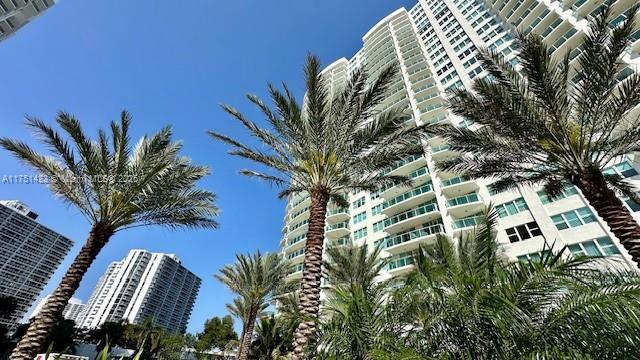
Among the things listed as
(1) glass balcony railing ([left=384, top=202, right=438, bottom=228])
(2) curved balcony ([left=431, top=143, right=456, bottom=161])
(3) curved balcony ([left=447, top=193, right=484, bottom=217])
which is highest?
(2) curved balcony ([left=431, top=143, right=456, bottom=161])

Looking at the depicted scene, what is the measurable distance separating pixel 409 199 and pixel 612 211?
78.4 feet

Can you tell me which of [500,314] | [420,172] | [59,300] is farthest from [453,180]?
[59,300]

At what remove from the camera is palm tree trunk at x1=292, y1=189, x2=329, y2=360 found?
7113 millimetres

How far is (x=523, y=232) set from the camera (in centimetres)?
2273

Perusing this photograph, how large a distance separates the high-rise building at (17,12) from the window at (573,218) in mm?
62396

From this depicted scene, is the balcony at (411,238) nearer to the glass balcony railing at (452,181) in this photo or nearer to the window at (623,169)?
the glass balcony railing at (452,181)

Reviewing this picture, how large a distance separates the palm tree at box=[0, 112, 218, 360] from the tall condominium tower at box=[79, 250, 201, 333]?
114374 millimetres

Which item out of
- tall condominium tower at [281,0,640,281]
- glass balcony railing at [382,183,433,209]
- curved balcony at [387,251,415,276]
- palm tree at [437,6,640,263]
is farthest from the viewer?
glass balcony railing at [382,183,433,209]

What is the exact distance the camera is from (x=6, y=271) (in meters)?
66.9

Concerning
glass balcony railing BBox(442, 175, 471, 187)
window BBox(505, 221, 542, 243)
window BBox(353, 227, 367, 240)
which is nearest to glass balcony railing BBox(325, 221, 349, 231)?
window BBox(353, 227, 367, 240)

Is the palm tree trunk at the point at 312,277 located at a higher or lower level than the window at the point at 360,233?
lower

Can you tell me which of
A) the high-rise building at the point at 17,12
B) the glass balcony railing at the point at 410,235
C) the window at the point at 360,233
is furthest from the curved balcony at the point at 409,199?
the high-rise building at the point at 17,12

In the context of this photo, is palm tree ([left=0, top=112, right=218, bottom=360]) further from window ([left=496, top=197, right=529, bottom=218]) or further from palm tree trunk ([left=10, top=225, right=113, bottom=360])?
window ([left=496, top=197, right=529, bottom=218])

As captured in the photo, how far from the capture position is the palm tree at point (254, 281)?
72.8 feet
